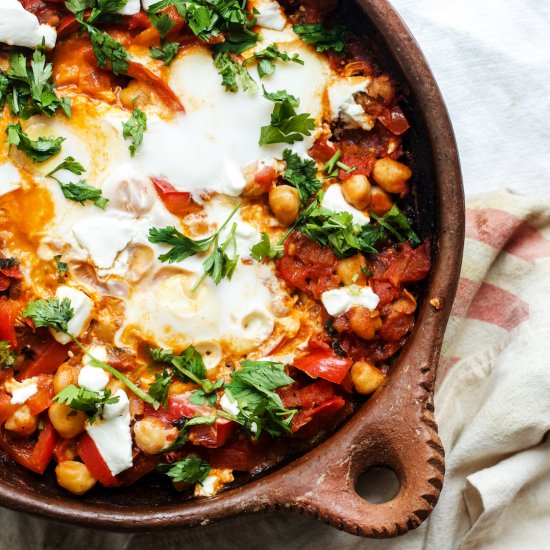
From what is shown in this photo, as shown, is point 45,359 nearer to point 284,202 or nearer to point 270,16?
point 284,202

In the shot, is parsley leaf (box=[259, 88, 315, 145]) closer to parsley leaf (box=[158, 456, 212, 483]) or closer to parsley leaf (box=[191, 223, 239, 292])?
parsley leaf (box=[191, 223, 239, 292])

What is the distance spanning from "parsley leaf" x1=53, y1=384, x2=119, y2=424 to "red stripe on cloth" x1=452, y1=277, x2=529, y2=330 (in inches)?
66.1

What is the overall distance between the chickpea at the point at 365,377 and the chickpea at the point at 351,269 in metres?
0.34

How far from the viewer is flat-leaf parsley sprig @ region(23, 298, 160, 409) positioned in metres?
3.31

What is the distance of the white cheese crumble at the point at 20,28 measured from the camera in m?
3.33

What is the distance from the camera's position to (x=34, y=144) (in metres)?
3.37

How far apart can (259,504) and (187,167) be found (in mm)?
1360

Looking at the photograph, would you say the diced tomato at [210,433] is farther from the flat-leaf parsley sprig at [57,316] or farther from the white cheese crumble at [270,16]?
the white cheese crumble at [270,16]

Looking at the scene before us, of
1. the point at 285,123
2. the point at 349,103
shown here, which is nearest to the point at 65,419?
the point at 285,123

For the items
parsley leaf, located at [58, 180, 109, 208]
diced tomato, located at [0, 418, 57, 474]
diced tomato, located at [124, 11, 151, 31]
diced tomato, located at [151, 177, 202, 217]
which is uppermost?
diced tomato, located at [124, 11, 151, 31]

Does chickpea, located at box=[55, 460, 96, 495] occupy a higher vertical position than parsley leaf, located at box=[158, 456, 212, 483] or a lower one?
lower

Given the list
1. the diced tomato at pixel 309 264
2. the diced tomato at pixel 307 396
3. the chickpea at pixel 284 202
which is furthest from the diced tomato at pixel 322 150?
the diced tomato at pixel 307 396

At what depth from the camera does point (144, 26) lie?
3531mm

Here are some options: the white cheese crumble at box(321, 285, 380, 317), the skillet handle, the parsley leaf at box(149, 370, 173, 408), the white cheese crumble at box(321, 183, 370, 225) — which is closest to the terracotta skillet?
the skillet handle
